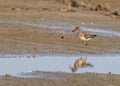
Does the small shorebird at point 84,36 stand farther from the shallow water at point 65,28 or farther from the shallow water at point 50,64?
the shallow water at point 65,28

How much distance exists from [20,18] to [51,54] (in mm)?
6869

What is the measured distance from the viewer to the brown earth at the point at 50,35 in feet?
41.1

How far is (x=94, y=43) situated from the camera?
19000 millimetres

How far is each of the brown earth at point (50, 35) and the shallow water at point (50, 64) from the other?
0.64 metres

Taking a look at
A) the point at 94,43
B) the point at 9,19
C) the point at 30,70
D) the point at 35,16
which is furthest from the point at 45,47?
the point at 35,16

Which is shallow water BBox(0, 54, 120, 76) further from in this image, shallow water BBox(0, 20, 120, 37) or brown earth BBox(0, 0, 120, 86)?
shallow water BBox(0, 20, 120, 37)

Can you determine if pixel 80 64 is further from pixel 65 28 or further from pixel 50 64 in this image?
pixel 65 28

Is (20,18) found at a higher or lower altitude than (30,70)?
lower

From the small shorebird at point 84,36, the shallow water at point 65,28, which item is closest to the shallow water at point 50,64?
the small shorebird at point 84,36

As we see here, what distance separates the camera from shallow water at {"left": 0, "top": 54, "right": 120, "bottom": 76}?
13586 millimetres

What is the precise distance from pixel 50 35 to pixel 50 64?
522 cm

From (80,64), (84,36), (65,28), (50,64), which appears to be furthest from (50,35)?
(50,64)

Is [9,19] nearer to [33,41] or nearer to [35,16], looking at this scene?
[35,16]

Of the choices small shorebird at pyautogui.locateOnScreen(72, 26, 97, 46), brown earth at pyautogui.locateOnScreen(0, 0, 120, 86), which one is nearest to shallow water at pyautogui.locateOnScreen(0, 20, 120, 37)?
brown earth at pyautogui.locateOnScreen(0, 0, 120, 86)
